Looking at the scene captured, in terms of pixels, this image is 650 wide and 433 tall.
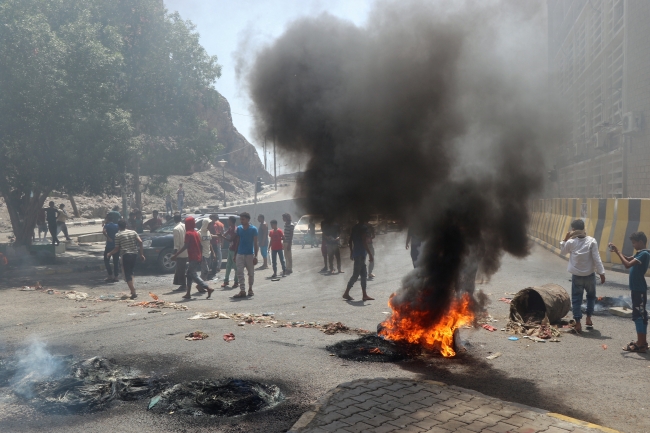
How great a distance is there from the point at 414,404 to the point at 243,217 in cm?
733

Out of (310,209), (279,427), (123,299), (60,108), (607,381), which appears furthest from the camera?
(60,108)

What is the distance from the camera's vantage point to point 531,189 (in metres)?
7.24

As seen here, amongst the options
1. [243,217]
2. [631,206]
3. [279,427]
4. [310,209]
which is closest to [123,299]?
[243,217]

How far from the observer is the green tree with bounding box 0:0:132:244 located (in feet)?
46.8

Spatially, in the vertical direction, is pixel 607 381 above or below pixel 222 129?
below

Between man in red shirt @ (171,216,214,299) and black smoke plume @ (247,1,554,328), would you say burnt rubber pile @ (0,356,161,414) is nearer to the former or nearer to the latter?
black smoke plume @ (247,1,554,328)

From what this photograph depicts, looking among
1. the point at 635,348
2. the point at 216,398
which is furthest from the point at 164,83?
the point at 635,348

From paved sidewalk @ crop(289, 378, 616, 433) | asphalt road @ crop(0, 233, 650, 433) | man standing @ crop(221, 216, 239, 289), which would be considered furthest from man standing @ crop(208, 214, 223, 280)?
paved sidewalk @ crop(289, 378, 616, 433)

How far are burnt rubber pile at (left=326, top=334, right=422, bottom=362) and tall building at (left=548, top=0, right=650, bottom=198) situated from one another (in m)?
12.9

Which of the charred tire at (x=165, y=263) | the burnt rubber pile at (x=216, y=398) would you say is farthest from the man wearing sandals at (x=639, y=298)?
the charred tire at (x=165, y=263)

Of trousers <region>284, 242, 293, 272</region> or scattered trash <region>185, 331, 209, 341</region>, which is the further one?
trousers <region>284, 242, 293, 272</region>

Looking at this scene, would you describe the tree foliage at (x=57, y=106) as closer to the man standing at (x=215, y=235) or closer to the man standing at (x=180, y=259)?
the man standing at (x=215, y=235)

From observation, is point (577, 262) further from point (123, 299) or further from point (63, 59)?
point (63, 59)

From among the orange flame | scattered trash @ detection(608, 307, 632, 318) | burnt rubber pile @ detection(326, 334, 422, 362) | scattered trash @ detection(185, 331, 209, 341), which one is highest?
the orange flame
